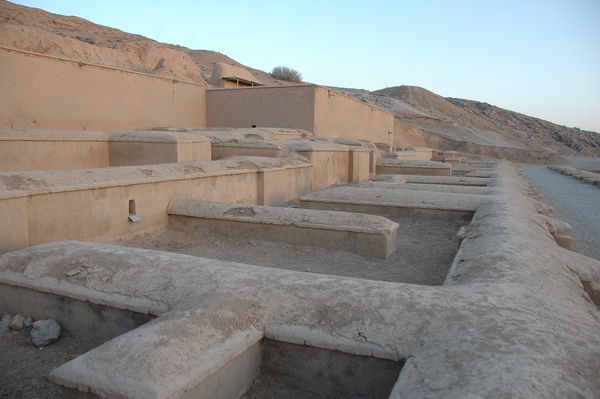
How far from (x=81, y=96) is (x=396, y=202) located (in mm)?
8046

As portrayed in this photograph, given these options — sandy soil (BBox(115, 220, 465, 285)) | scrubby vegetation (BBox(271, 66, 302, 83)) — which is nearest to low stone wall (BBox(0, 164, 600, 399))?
sandy soil (BBox(115, 220, 465, 285))

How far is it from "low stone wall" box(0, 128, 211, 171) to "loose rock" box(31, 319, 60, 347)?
159 inches

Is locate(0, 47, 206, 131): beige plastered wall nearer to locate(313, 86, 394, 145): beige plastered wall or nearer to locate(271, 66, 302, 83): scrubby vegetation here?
locate(313, 86, 394, 145): beige plastered wall

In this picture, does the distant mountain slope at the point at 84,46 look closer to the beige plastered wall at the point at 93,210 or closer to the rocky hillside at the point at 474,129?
the beige plastered wall at the point at 93,210

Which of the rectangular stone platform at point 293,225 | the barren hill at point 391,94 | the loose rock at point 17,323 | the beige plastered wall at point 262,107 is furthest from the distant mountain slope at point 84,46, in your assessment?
the loose rock at point 17,323

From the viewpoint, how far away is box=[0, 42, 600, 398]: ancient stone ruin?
2.03 metres

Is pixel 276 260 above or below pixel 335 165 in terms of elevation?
below

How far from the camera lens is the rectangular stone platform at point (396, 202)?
652 centimetres

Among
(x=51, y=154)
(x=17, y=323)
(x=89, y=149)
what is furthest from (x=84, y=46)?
(x=17, y=323)

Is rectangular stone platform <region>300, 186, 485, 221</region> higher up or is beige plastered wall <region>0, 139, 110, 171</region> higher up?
beige plastered wall <region>0, 139, 110, 171</region>

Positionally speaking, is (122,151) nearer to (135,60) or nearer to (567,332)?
(567,332)

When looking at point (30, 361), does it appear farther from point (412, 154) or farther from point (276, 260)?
point (412, 154)

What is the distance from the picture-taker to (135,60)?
16250mm

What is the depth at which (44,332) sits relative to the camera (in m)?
3.11
